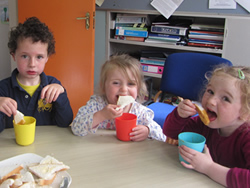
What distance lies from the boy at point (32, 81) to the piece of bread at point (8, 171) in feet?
1.44

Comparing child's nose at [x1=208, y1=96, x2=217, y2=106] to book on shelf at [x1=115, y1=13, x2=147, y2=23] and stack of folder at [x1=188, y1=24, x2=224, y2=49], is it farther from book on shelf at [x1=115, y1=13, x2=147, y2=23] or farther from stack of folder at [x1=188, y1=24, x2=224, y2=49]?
book on shelf at [x1=115, y1=13, x2=147, y2=23]

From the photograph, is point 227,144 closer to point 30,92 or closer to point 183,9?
point 30,92

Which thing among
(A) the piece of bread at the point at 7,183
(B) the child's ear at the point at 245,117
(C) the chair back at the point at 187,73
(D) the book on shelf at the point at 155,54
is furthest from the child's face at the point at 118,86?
(D) the book on shelf at the point at 155,54

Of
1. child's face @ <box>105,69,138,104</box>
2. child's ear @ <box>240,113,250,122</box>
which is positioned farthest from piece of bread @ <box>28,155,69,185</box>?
child's ear @ <box>240,113,250,122</box>

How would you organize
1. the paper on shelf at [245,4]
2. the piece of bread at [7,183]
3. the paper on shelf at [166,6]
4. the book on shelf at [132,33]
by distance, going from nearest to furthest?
the piece of bread at [7,183], the paper on shelf at [245,4], the paper on shelf at [166,6], the book on shelf at [132,33]

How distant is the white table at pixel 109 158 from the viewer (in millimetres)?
786

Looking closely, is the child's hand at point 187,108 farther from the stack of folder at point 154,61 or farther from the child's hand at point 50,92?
the stack of folder at point 154,61

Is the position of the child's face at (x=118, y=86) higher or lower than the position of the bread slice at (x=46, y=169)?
higher

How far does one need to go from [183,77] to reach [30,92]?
1205 mm

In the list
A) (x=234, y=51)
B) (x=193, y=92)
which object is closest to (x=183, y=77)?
(x=193, y=92)

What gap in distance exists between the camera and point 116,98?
1.26 meters

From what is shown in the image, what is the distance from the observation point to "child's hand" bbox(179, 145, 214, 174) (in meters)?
0.84

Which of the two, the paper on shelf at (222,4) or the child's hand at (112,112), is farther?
the paper on shelf at (222,4)

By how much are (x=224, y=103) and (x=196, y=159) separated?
0.24m
